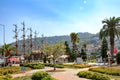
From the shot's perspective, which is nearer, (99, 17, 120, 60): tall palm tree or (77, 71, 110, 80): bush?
(77, 71, 110, 80): bush

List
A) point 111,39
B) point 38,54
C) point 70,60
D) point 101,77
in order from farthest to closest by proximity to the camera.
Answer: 1. point 38,54
2. point 70,60
3. point 111,39
4. point 101,77

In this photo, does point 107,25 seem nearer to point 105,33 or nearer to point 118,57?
point 105,33

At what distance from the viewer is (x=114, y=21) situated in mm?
75375

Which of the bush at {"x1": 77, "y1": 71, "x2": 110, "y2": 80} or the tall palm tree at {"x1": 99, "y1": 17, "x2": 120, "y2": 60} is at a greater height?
the tall palm tree at {"x1": 99, "y1": 17, "x2": 120, "y2": 60}

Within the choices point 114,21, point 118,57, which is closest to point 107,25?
point 114,21

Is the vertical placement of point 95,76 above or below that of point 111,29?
below

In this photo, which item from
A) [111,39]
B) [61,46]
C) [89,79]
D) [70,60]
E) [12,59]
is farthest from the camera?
[70,60]

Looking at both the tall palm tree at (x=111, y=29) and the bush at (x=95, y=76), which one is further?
the tall palm tree at (x=111, y=29)

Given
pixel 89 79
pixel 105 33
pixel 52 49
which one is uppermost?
pixel 105 33

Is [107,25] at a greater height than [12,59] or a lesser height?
greater

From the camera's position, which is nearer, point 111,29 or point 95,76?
point 95,76

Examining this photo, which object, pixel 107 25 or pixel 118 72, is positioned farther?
pixel 107 25

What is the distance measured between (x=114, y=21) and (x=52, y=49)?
23950mm

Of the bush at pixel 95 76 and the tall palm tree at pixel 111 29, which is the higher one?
the tall palm tree at pixel 111 29
